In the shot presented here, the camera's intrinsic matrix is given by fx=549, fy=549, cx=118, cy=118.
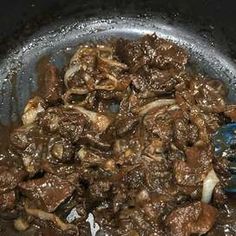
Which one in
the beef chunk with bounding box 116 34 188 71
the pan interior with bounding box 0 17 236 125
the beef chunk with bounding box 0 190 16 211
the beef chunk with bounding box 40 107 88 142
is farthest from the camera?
the pan interior with bounding box 0 17 236 125

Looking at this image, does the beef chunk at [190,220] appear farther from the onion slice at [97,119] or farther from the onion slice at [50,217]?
the onion slice at [97,119]

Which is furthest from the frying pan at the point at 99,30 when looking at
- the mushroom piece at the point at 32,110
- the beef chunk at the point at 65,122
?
the beef chunk at the point at 65,122

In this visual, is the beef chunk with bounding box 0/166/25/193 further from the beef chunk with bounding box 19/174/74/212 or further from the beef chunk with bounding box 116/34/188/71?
the beef chunk with bounding box 116/34/188/71

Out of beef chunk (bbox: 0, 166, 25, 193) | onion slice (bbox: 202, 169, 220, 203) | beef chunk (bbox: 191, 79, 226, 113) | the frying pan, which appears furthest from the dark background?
onion slice (bbox: 202, 169, 220, 203)

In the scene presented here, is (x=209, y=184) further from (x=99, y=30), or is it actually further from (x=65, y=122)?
(x=99, y=30)

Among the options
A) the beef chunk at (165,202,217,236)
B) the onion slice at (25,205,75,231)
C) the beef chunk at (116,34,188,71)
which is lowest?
the onion slice at (25,205,75,231)

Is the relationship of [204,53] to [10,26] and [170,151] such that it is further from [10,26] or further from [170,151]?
[10,26]

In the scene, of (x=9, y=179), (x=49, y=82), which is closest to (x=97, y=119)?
(x=49, y=82)

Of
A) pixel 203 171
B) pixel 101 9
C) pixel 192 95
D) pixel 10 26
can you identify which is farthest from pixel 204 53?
pixel 10 26
